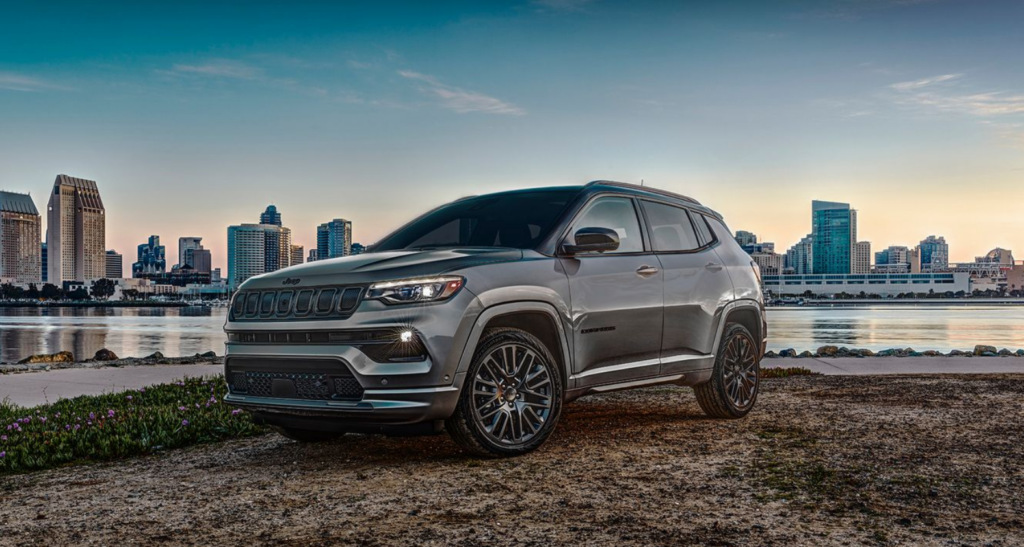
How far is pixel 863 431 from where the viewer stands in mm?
6703

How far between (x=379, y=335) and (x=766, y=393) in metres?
6.01

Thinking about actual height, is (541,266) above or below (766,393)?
above

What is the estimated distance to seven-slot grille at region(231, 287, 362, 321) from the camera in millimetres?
5035

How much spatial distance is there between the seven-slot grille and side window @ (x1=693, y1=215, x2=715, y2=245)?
11.5ft

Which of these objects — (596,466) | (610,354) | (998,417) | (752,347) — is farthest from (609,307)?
(998,417)

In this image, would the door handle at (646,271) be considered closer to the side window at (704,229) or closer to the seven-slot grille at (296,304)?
the side window at (704,229)

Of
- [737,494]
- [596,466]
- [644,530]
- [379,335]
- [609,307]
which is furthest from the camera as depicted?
[609,307]

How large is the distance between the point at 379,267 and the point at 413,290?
1.00ft

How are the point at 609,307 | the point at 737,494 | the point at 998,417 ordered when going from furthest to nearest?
the point at 998,417 < the point at 609,307 < the point at 737,494

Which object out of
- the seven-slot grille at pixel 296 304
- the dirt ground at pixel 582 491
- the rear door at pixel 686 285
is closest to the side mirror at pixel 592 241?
the rear door at pixel 686 285

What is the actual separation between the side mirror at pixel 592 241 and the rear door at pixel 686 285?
0.97m

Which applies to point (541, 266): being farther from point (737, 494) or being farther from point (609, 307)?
point (737, 494)

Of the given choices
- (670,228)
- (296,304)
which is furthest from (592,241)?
(296,304)

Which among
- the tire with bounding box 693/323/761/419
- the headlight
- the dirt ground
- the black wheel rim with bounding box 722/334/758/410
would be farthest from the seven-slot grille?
the black wheel rim with bounding box 722/334/758/410
